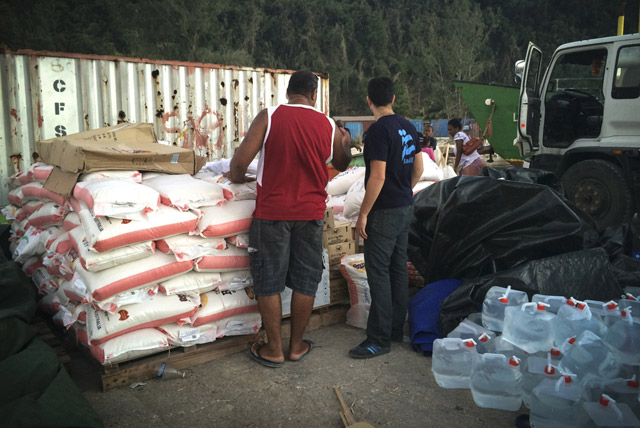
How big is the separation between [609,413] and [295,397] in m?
1.59

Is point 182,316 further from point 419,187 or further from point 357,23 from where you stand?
point 357,23

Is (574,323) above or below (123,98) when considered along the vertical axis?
below

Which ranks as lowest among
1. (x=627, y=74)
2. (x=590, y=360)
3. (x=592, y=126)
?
(x=590, y=360)

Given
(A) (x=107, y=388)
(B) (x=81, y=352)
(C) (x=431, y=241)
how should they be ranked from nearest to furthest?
(A) (x=107, y=388) < (B) (x=81, y=352) < (C) (x=431, y=241)

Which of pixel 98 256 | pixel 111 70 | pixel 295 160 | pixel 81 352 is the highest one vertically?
pixel 111 70

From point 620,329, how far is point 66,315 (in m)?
3.29

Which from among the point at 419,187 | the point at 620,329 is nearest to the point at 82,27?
the point at 419,187

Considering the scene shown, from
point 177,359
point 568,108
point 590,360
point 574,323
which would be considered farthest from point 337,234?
point 568,108

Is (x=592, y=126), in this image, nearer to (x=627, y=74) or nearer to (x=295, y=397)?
(x=627, y=74)

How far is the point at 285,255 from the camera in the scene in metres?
3.30

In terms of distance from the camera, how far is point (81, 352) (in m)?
3.55

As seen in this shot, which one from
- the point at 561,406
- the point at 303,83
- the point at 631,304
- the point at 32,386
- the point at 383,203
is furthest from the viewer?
the point at 383,203

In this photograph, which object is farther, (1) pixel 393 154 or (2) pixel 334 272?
(2) pixel 334 272

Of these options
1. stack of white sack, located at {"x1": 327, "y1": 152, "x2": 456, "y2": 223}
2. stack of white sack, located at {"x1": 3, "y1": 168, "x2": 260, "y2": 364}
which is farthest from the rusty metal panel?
stack of white sack, located at {"x1": 3, "y1": 168, "x2": 260, "y2": 364}
